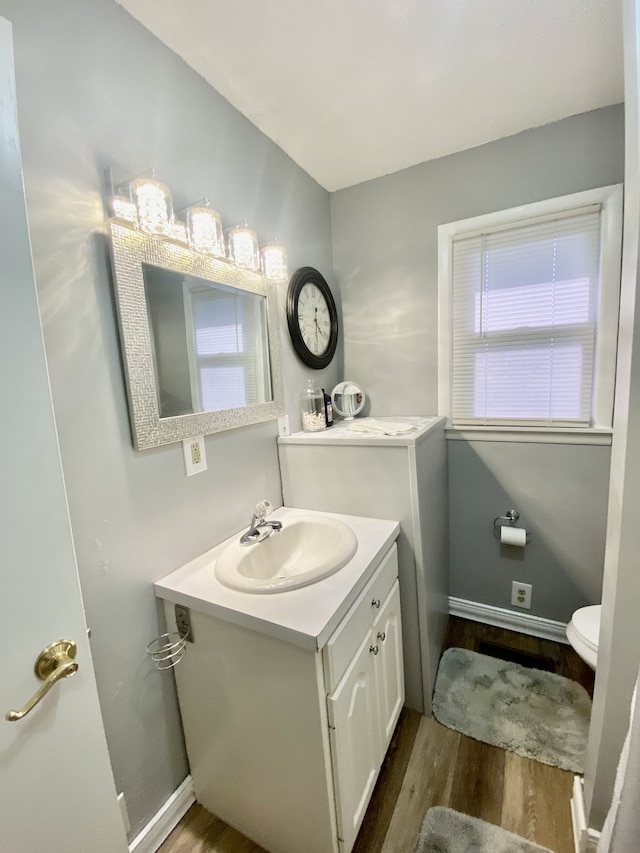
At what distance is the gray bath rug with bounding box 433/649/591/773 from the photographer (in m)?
1.33

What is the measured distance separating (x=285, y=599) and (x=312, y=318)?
4.54 feet

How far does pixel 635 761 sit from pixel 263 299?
1.61m

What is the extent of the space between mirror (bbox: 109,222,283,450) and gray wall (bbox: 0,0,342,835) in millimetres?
49

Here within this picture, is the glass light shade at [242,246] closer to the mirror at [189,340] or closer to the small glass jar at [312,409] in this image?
the mirror at [189,340]

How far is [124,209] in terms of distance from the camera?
95 centimetres

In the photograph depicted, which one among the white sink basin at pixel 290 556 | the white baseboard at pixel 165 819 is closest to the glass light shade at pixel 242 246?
the white sink basin at pixel 290 556

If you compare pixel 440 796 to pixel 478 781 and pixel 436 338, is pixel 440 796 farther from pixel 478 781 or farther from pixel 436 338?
pixel 436 338

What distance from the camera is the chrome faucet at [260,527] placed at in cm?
122

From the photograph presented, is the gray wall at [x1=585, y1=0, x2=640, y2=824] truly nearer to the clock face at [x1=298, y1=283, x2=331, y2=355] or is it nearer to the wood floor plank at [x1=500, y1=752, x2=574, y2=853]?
the wood floor plank at [x1=500, y1=752, x2=574, y2=853]

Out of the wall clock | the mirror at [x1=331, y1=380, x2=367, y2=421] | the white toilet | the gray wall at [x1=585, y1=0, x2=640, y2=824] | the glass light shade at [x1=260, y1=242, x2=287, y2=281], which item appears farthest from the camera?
the mirror at [x1=331, y1=380, x2=367, y2=421]

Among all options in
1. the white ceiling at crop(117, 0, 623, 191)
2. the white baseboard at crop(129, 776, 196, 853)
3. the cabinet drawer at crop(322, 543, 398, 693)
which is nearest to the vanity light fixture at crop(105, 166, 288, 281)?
the white ceiling at crop(117, 0, 623, 191)

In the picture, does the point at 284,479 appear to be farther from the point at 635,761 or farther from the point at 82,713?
the point at 635,761

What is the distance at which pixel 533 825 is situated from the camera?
1110mm

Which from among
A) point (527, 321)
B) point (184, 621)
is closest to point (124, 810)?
point (184, 621)
